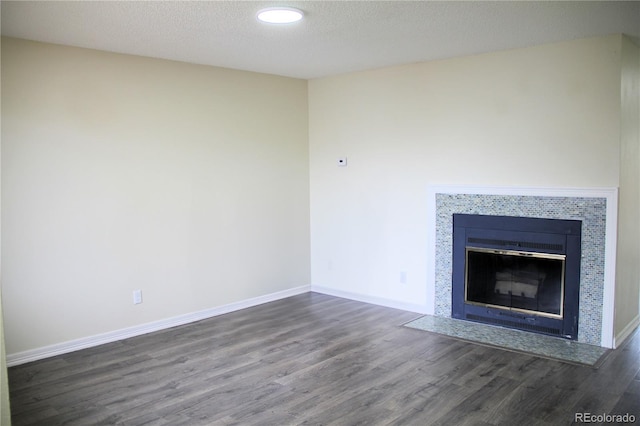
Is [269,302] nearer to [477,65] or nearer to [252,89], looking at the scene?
[252,89]

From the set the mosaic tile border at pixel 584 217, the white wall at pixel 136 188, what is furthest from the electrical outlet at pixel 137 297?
the mosaic tile border at pixel 584 217

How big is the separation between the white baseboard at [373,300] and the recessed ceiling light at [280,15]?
2946 millimetres

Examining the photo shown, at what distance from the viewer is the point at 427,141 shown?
4.92m

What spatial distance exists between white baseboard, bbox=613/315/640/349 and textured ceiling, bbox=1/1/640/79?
2264 millimetres

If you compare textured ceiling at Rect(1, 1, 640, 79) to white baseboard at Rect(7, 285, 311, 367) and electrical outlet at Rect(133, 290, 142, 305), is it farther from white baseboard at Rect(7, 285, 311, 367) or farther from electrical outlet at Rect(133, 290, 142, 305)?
white baseboard at Rect(7, 285, 311, 367)

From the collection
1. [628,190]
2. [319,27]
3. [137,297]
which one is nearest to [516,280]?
[628,190]

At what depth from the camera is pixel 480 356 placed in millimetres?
3926

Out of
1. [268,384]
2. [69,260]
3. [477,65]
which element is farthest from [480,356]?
[69,260]

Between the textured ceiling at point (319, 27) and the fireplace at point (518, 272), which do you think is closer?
the textured ceiling at point (319, 27)

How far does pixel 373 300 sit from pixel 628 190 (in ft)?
8.29

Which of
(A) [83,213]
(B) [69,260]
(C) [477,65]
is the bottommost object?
(B) [69,260]

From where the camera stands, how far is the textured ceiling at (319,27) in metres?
3.12

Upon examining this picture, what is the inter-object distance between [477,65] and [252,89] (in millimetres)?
2154

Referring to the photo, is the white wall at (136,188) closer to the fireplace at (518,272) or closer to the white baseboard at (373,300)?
the white baseboard at (373,300)
